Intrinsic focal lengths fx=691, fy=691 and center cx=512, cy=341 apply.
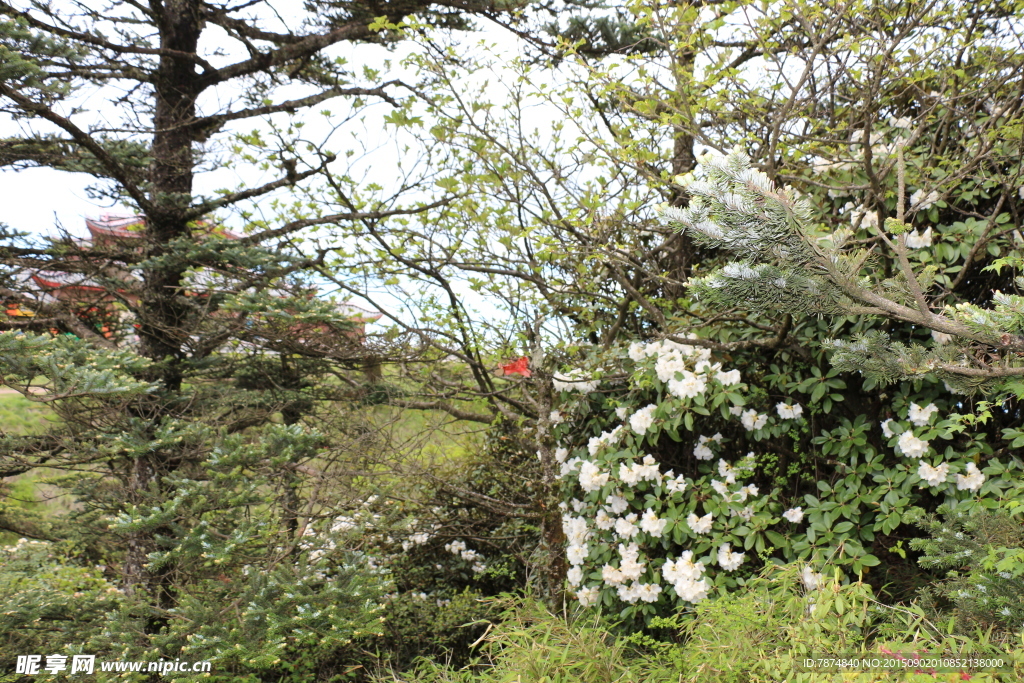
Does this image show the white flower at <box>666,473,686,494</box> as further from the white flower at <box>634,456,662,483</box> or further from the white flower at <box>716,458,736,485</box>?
the white flower at <box>716,458,736,485</box>

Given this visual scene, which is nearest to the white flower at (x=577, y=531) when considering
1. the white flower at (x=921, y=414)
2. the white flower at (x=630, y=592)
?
the white flower at (x=630, y=592)

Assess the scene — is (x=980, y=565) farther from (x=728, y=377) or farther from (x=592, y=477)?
(x=592, y=477)

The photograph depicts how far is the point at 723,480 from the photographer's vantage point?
339 centimetres

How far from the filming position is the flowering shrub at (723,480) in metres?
2.97

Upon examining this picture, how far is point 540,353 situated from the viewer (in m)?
3.97

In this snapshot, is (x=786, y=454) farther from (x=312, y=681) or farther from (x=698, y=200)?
(x=312, y=681)

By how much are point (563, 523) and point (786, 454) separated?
125 cm

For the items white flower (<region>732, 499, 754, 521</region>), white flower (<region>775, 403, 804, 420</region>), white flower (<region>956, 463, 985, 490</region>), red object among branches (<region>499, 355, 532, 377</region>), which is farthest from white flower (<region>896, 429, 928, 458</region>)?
red object among branches (<region>499, 355, 532, 377</region>)

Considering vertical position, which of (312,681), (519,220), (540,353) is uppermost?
(519,220)

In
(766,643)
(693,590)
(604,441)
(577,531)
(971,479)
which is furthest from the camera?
(577,531)

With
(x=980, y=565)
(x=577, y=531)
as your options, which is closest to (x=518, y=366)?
(x=577, y=531)

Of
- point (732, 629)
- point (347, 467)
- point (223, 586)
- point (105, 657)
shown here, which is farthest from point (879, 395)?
point (105, 657)

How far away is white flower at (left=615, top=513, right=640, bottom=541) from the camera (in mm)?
3404

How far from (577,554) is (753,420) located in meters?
1.13
